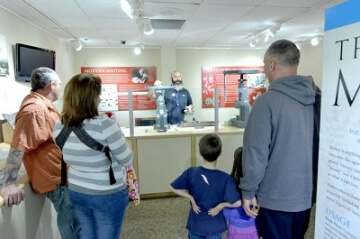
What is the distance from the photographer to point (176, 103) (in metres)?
3.76

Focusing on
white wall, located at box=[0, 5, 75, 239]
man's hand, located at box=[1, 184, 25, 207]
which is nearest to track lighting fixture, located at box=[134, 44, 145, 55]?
white wall, located at box=[0, 5, 75, 239]

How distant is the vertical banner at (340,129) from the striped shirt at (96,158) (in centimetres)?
93

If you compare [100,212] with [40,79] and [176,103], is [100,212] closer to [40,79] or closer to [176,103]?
[40,79]

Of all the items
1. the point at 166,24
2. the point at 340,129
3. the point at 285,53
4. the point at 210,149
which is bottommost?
the point at 210,149

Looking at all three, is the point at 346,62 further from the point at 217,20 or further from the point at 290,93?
the point at 217,20

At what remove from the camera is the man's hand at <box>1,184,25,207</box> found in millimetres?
1316

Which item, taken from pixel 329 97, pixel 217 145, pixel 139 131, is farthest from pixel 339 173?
pixel 139 131

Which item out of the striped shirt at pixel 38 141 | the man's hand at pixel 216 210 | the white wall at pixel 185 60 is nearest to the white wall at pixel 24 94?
the striped shirt at pixel 38 141

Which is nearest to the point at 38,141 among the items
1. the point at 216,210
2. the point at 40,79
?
the point at 40,79

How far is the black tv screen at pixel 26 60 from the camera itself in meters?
3.11

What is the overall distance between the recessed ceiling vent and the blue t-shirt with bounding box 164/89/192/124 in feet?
3.18

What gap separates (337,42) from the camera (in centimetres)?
85

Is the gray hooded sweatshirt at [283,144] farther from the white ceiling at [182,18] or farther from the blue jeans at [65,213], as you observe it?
the white ceiling at [182,18]

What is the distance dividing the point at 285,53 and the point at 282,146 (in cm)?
45
